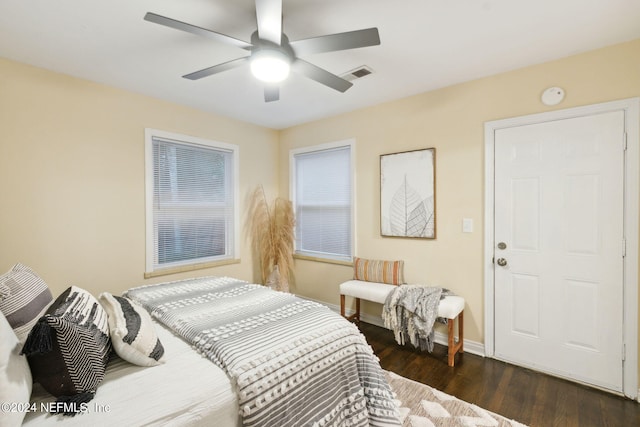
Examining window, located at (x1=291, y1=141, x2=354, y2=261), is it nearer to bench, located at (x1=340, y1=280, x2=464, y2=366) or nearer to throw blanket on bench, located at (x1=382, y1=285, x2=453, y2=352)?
bench, located at (x1=340, y1=280, x2=464, y2=366)

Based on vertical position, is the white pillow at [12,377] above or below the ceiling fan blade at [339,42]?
below

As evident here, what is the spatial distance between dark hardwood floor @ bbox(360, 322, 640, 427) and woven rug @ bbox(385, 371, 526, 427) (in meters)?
0.10

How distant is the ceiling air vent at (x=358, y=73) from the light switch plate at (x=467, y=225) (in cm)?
163

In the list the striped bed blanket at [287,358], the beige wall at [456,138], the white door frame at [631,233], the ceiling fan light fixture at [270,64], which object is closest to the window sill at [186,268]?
the striped bed blanket at [287,358]

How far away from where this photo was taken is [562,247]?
230 centimetres

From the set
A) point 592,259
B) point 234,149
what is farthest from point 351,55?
point 592,259

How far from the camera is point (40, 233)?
2.43 m

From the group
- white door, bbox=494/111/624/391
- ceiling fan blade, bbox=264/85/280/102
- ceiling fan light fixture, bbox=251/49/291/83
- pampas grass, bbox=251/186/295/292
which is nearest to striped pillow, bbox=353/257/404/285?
white door, bbox=494/111/624/391

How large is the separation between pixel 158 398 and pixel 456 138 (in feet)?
9.62

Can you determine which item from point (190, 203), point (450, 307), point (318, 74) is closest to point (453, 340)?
point (450, 307)

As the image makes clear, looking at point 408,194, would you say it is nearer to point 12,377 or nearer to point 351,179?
point 351,179

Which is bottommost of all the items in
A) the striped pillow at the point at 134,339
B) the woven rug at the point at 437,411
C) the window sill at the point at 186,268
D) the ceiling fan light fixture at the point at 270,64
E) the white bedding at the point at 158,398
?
the woven rug at the point at 437,411

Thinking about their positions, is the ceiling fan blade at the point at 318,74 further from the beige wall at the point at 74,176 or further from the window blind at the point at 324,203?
the beige wall at the point at 74,176

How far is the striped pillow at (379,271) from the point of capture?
120 inches
